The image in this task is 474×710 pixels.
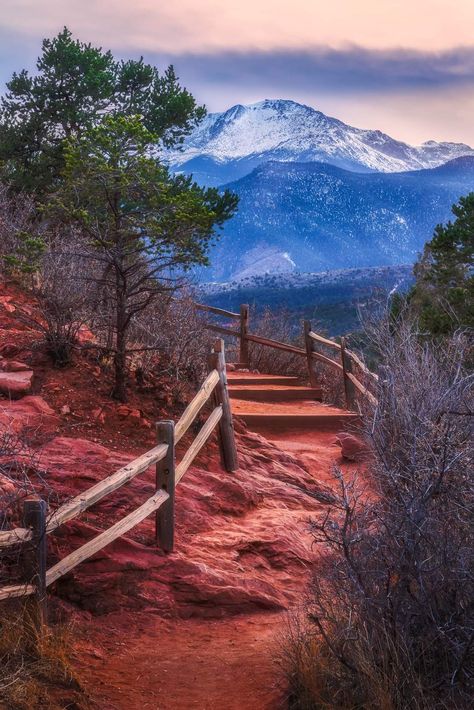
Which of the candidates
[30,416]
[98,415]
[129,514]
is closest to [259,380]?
[98,415]

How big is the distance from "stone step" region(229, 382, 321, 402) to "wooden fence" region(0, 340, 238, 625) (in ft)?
22.4

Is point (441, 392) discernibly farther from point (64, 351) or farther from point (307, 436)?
point (307, 436)

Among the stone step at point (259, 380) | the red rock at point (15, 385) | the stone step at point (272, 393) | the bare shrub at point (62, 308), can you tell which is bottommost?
the stone step at point (272, 393)

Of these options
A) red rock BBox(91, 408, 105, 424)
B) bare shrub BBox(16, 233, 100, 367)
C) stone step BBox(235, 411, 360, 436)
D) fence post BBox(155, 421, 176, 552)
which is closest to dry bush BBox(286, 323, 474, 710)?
fence post BBox(155, 421, 176, 552)

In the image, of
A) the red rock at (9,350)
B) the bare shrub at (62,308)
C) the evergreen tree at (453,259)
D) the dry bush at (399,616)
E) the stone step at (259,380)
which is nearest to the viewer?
the dry bush at (399,616)

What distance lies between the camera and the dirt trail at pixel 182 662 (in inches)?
186

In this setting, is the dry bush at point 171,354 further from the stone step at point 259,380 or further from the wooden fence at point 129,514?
the stone step at point 259,380

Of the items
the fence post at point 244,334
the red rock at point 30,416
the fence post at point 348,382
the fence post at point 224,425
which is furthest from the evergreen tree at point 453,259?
the red rock at point 30,416

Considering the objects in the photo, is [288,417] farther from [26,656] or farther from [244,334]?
[26,656]

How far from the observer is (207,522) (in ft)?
24.3

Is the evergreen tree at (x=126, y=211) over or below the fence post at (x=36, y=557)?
over

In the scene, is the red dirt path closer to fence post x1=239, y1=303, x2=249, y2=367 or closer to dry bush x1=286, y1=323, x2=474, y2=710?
dry bush x1=286, y1=323, x2=474, y2=710

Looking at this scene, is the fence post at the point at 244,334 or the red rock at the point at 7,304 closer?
the red rock at the point at 7,304

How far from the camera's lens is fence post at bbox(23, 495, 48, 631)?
16.1 ft
